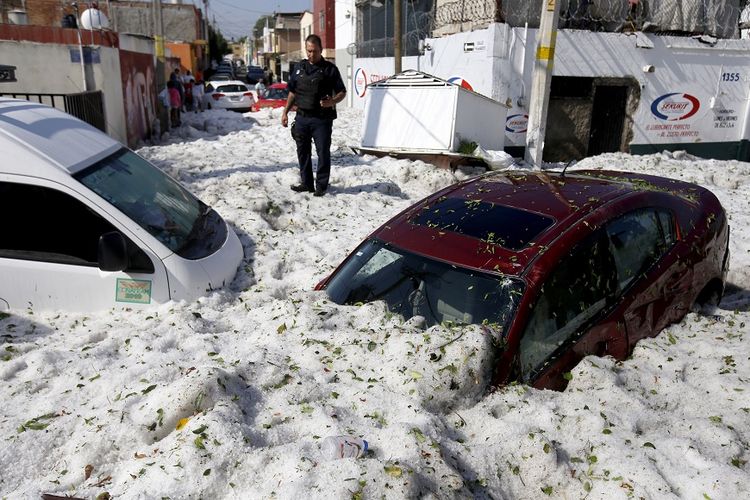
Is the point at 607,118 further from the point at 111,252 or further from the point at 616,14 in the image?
the point at 111,252

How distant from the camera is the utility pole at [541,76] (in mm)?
11094

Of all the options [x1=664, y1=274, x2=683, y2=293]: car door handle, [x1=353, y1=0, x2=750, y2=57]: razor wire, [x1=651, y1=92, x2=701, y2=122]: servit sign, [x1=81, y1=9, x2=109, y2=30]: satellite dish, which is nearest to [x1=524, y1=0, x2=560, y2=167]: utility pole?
[x1=353, y1=0, x2=750, y2=57]: razor wire

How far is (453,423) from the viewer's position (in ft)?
Answer: 9.69

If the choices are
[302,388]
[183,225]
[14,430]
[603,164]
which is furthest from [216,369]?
[603,164]

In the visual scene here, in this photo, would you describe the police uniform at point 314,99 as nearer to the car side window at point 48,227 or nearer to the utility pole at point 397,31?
the car side window at point 48,227

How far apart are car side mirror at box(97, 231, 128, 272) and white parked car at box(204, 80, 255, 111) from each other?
20.5 meters

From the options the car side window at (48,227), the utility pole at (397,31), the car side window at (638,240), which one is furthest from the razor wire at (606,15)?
the car side window at (48,227)

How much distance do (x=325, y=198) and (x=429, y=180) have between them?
80.8 inches

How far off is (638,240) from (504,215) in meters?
0.93

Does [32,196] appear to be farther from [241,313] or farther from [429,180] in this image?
[429,180]

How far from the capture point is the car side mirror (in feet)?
13.2

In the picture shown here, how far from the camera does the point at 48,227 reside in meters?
4.22

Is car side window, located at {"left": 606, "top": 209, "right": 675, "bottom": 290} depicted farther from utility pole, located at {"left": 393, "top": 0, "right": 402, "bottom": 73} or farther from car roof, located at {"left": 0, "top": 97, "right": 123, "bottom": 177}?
utility pole, located at {"left": 393, "top": 0, "right": 402, "bottom": 73}

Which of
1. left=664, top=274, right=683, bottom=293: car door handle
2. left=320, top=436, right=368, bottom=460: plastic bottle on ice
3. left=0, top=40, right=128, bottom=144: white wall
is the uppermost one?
left=0, top=40, right=128, bottom=144: white wall
